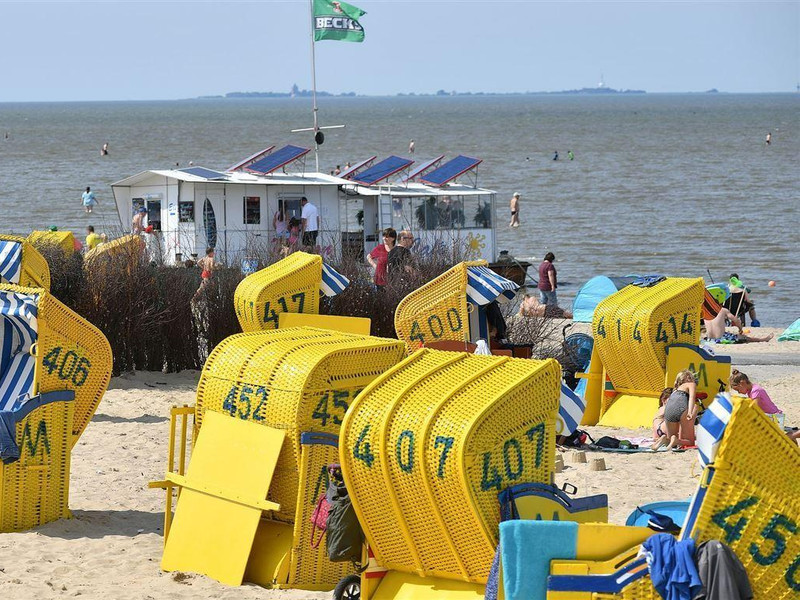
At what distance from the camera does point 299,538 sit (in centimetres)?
744

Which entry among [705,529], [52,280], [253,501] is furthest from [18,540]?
[52,280]

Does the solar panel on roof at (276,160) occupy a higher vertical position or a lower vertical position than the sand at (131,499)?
higher

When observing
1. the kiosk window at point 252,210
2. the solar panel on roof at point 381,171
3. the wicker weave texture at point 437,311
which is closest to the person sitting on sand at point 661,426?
the wicker weave texture at point 437,311

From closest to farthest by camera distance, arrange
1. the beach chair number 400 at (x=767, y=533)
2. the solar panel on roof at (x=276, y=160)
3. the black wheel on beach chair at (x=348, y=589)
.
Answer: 1. the beach chair number 400 at (x=767, y=533)
2. the black wheel on beach chair at (x=348, y=589)
3. the solar panel on roof at (x=276, y=160)

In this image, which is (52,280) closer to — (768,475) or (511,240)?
(768,475)

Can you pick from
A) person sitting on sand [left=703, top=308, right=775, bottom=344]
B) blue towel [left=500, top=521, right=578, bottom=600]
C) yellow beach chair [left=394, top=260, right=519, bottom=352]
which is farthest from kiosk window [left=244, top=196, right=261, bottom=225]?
blue towel [left=500, top=521, right=578, bottom=600]

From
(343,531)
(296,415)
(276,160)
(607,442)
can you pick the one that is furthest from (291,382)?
(276,160)

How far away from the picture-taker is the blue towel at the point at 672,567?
17.2ft

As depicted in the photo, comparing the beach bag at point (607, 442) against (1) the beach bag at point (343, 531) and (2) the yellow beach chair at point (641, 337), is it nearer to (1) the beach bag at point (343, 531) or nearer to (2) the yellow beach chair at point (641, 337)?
(2) the yellow beach chair at point (641, 337)

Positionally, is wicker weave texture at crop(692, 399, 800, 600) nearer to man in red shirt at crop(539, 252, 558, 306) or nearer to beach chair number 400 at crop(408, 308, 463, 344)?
beach chair number 400 at crop(408, 308, 463, 344)

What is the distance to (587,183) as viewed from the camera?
61625 mm

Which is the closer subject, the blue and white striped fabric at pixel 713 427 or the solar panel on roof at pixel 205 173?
the blue and white striped fabric at pixel 713 427

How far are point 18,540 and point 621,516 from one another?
384 cm

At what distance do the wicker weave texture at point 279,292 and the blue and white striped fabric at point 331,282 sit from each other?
8cm
